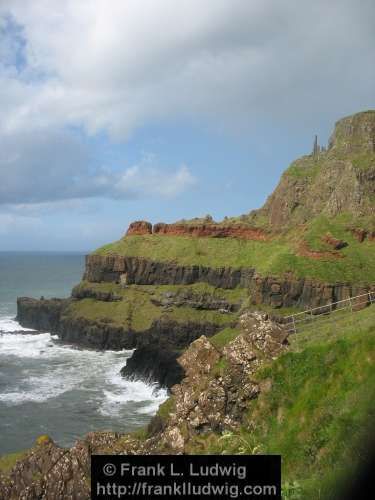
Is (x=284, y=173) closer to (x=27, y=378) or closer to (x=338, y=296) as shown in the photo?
(x=338, y=296)

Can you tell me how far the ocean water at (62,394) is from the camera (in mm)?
36125

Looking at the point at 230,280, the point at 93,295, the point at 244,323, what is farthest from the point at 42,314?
the point at 244,323

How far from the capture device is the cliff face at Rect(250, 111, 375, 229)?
7762cm

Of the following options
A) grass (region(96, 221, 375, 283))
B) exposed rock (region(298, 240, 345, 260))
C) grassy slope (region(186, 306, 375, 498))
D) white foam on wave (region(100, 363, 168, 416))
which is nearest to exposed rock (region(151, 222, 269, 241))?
grass (region(96, 221, 375, 283))

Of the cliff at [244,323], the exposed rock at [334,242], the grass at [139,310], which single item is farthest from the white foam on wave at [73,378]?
the exposed rock at [334,242]

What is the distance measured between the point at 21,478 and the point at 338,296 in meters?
45.8

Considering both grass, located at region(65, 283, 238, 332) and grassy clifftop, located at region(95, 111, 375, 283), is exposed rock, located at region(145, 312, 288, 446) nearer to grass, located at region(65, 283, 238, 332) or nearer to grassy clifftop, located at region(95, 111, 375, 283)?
grassy clifftop, located at region(95, 111, 375, 283)

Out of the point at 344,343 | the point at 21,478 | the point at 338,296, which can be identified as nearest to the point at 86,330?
the point at 338,296

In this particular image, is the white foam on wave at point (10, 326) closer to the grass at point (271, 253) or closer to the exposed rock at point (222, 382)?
the grass at point (271, 253)

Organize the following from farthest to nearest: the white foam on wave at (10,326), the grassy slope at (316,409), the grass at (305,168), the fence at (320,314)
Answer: the grass at (305,168), the white foam on wave at (10,326), the fence at (320,314), the grassy slope at (316,409)

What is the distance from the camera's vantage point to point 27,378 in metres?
51.2

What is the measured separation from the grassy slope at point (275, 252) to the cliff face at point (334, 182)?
14.9ft

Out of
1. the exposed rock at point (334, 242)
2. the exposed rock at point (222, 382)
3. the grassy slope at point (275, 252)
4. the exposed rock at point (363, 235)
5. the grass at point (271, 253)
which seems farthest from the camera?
the exposed rock at point (363, 235)

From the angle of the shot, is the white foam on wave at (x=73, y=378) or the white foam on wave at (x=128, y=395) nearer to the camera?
the white foam on wave at (x=128, y=395)
